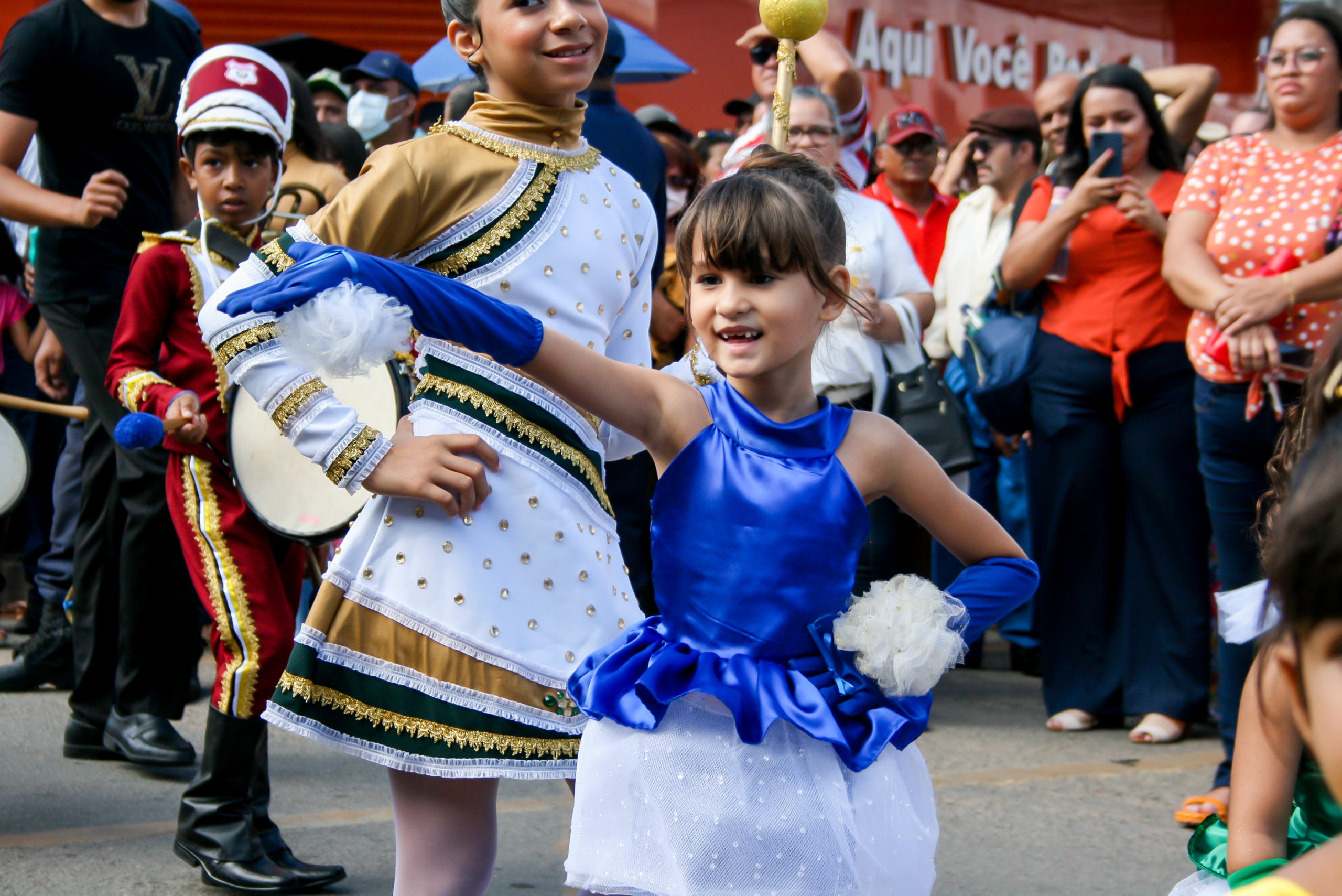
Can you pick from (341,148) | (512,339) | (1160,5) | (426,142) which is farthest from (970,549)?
(1160,5)

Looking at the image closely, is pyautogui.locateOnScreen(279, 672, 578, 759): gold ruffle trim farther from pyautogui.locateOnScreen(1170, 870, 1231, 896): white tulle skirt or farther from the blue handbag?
the blue handbag

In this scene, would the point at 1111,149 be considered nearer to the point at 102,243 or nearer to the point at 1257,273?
the point at 1257,273

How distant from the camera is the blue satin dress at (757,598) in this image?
194 centimetres

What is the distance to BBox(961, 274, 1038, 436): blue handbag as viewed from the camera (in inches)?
199

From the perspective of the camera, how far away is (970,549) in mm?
2170

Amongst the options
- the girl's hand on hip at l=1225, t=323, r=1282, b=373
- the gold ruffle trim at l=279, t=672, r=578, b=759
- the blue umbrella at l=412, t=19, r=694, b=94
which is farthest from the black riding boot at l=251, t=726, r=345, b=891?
the blue umbrella at l=412, t=19, r=694, b=94

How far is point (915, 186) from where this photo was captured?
21.2ft

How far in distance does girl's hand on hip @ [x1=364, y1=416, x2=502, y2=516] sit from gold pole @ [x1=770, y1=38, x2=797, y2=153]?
717mm

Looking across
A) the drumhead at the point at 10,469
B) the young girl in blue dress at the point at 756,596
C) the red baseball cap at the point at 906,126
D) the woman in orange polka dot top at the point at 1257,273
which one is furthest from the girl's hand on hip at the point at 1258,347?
the drumhead at the point at 10,469

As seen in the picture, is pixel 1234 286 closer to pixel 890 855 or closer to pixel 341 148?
pixel 890 855

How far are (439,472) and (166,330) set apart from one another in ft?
5.75

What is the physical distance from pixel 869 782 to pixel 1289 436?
3.39ft

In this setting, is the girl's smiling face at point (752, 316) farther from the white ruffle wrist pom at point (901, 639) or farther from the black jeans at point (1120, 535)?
the black jeans at point (1120, 535)

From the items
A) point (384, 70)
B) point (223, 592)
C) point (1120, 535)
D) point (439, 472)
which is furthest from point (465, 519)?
point (384, 70)
